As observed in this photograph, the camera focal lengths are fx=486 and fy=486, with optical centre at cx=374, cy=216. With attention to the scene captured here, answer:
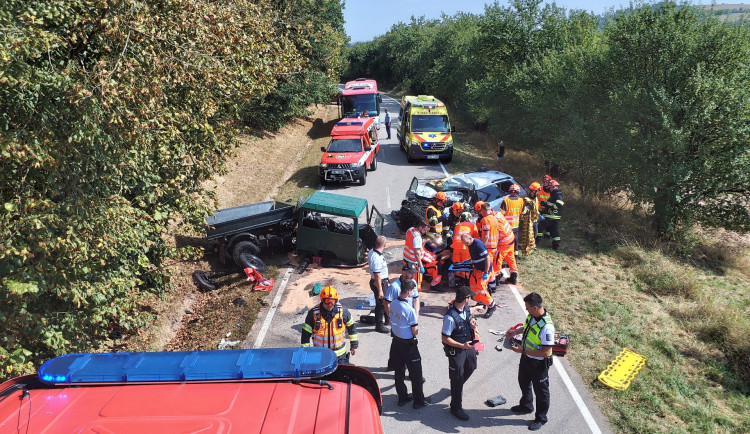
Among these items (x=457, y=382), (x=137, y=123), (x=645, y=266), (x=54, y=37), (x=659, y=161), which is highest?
(x=54, y=37)

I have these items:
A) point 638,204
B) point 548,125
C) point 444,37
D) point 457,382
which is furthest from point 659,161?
point 444,37

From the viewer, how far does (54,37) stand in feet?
17.3

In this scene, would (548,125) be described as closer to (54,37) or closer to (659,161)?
(659,161)

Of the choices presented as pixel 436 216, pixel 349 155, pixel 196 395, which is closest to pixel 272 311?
pixel 436 216

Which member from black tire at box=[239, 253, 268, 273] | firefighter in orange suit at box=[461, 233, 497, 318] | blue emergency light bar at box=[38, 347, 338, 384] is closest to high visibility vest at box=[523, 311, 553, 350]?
firefighter in orange suit at box=[461, 233, 497, 318]

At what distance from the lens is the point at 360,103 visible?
26.7 metres

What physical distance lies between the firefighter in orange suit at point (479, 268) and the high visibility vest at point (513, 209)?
8.30 ft

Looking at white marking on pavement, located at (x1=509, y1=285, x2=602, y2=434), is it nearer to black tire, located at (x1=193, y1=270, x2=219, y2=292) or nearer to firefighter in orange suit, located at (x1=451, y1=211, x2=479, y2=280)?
firefighter in orange suit, located at (x1=451, y1=211, x2=479, y2=280)

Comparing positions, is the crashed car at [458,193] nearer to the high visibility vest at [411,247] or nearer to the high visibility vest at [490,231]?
the high visibility vest at [490,231]

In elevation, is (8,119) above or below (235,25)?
below

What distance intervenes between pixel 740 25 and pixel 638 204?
17.5ft

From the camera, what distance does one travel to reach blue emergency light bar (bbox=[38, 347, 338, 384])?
359cm

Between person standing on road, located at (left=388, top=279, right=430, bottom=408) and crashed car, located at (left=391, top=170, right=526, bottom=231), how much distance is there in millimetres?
6149

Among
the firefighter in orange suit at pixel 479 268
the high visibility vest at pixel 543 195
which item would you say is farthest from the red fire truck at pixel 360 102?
the firefighter in orange suit at pixel 479 268
